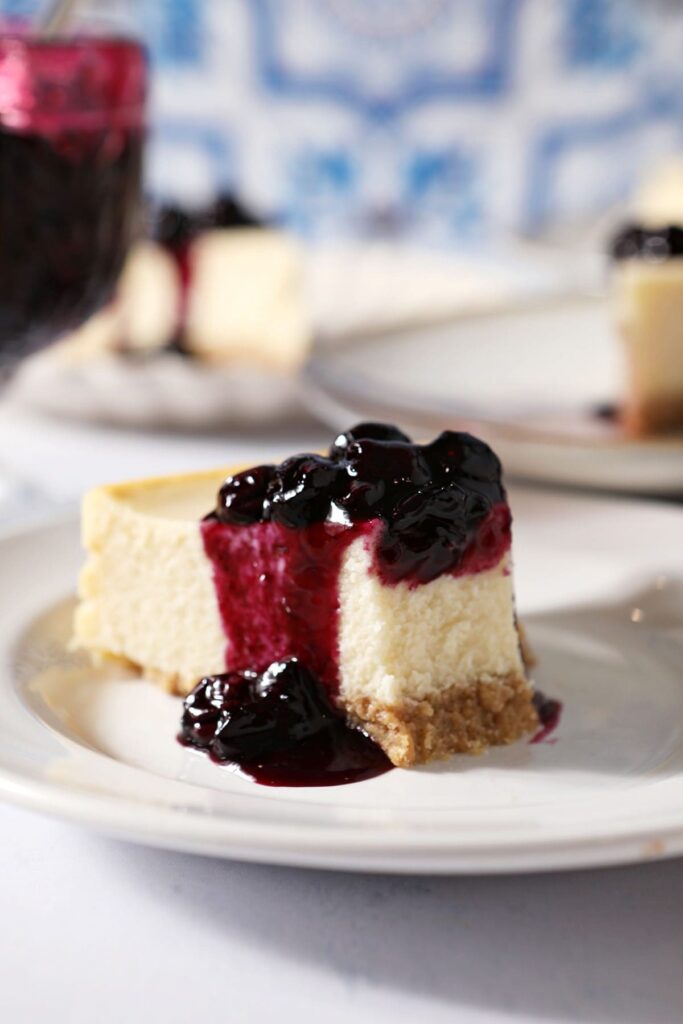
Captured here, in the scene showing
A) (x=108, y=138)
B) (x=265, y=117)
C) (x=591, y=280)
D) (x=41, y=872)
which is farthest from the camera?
(x=265, y=117)

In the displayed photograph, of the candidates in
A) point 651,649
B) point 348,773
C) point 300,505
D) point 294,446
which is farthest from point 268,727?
point 294,446

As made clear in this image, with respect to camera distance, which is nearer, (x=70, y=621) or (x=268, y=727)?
(x=268, y=727)

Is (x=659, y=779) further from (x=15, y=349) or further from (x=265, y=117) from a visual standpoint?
→ (x=265, y=117)

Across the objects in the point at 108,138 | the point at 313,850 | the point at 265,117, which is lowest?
the point at 265,117

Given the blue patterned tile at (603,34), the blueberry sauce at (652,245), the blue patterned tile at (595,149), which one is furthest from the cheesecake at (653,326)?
the blue patterned tile at (603,34)

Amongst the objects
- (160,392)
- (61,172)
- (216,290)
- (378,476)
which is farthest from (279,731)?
(216,290)

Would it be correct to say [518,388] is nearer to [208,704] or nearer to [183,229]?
[183,229]

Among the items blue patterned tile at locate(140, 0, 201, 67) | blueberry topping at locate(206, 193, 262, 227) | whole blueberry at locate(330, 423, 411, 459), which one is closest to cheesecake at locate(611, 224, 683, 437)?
blueberry topping at locate(206, 193, 262, 227)
